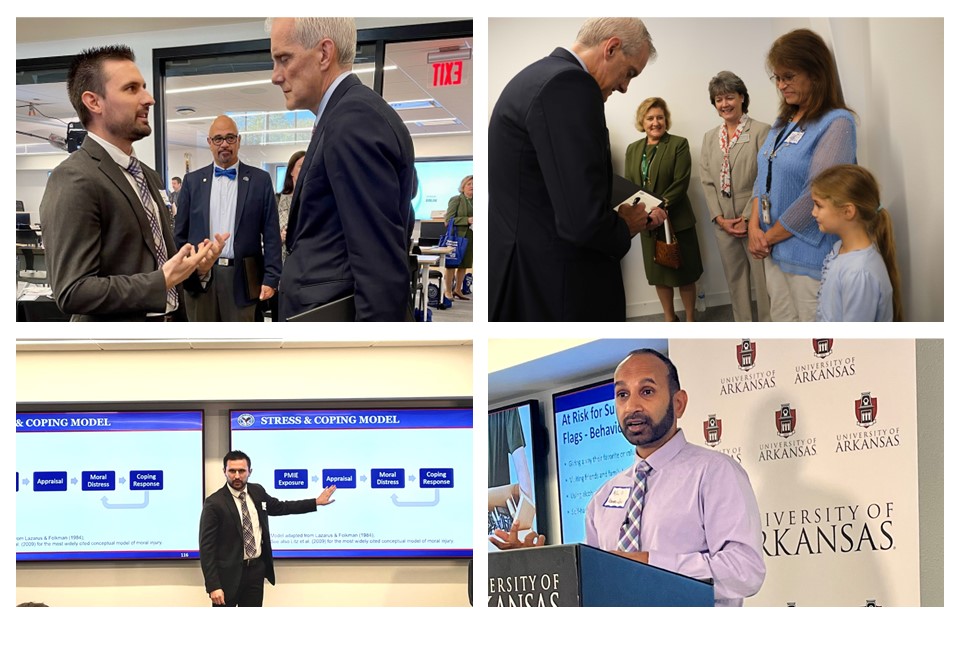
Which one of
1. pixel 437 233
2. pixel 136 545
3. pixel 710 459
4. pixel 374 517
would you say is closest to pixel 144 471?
pixel 136 545

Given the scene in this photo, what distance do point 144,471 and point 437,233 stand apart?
381 centimetres

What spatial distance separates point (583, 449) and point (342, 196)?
2942 mm

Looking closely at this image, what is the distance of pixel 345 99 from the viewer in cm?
183

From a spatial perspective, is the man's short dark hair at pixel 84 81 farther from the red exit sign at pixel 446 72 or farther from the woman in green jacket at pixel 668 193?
the woman in green jacket at pixel 668 193

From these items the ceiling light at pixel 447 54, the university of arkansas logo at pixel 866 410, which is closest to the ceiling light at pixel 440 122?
the ceiling light at pixel 447 54

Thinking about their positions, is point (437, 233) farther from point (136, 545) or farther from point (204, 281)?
point (136, 545)

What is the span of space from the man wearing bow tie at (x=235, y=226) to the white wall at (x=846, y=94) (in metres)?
0.78

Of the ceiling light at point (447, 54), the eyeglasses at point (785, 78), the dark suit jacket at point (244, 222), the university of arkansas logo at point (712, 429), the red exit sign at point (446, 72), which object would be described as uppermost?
the ceiling light at point (447, 54)

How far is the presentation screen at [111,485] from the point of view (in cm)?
590

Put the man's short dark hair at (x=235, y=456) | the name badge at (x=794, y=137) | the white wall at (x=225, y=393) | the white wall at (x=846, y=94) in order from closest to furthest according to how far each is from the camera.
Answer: the white wall at (x=846, y=94) < the name badge at (x=794, y=137) < the man's short dark hair at (x=235, y=456) < the white wall at (x=225, y=393)

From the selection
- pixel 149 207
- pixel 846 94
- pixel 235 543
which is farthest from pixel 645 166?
pixel 235 543

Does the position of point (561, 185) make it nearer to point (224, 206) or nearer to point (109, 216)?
point (109, 216)

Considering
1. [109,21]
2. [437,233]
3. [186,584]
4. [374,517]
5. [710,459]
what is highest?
[109,21]
